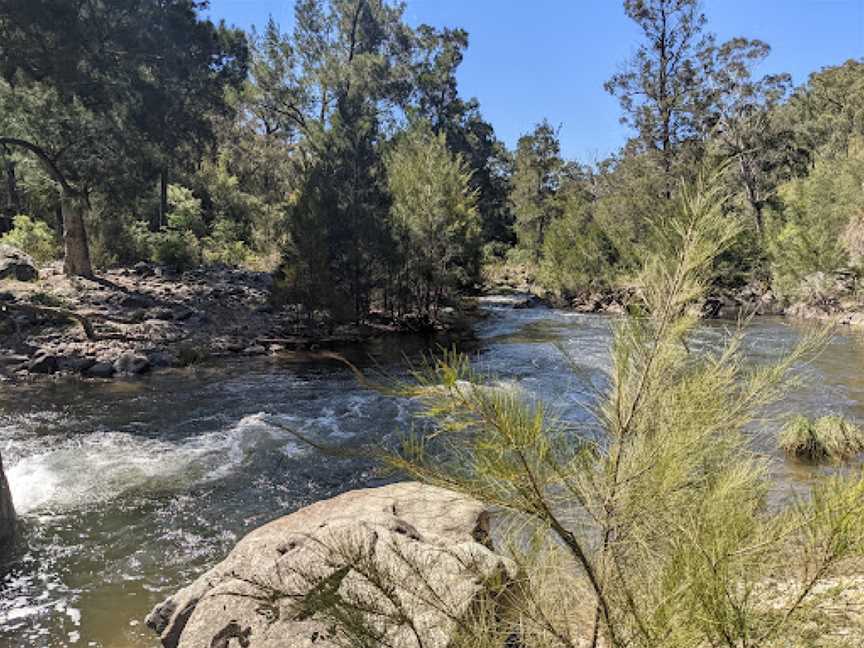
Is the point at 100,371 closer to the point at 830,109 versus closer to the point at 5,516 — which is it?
the point at 5,516

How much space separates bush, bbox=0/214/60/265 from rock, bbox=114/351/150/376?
10.7 metres

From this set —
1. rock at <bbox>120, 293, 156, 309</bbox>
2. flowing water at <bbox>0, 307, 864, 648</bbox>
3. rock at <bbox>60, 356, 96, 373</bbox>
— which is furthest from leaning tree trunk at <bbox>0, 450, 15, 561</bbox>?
rock at <bbox>120, 293, 156, 309</bbox>

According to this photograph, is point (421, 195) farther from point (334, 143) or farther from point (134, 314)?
point (134, 314)

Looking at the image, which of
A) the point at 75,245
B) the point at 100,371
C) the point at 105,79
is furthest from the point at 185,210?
the point at 100,371

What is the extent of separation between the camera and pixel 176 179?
33688mm

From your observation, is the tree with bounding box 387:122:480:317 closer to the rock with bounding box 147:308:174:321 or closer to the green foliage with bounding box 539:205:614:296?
the rock with bounding box 147:308:174:321

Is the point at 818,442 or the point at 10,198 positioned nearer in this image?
the point at 818,442

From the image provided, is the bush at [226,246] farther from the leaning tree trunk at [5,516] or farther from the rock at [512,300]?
the leaning tree trunk at [5,516]

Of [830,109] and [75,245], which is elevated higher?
[830,109]

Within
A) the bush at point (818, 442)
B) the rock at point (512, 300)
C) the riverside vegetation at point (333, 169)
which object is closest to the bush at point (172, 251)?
the riverside vegetation at point (333, 169)

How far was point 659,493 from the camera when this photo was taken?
1829 mm

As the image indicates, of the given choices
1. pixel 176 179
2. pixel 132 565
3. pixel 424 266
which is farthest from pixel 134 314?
pixel 176 179

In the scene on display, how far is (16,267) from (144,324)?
536cm

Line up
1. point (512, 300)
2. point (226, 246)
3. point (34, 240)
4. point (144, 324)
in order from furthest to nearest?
1. point (512, 300)
2. point (226, 246)
3. point (34, 240)
4. point (144, 324)
